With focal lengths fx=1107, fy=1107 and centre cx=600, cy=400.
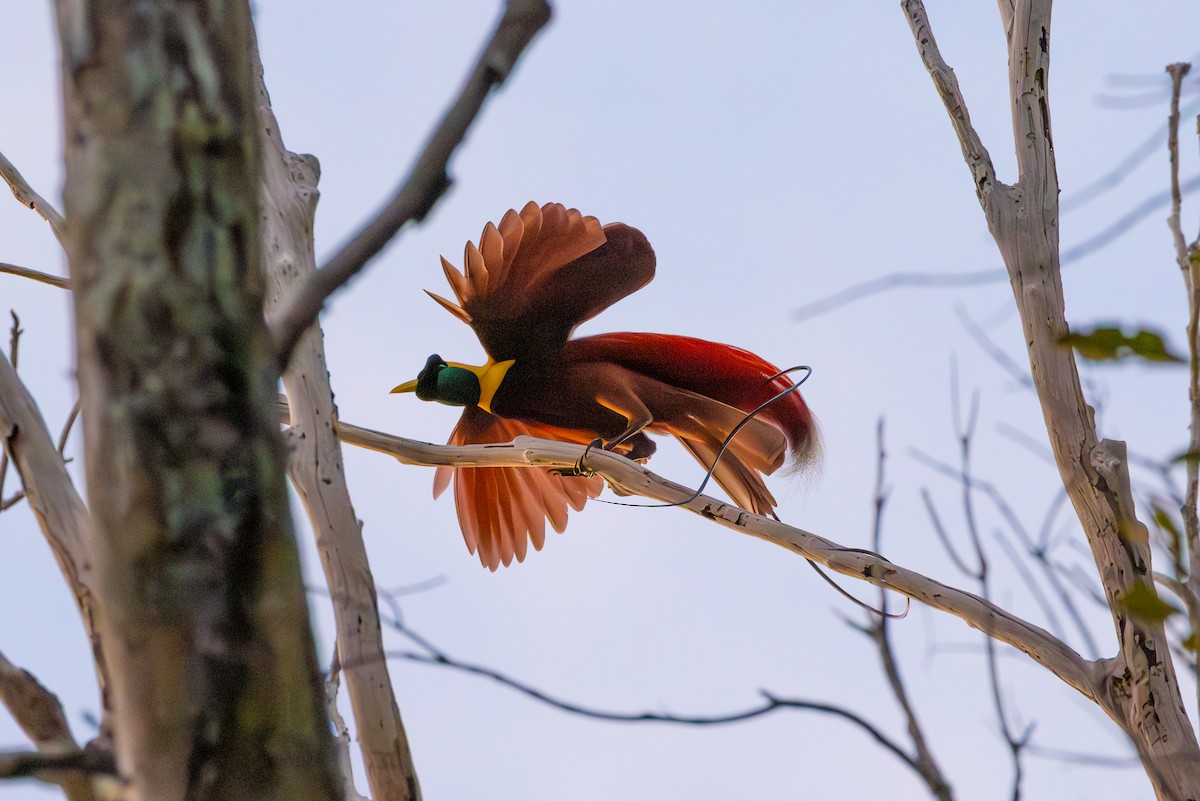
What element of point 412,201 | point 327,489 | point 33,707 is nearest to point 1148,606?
point 412,201

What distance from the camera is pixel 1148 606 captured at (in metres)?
0.52

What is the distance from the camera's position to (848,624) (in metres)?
0.72

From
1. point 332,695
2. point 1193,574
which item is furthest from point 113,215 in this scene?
point 332,695

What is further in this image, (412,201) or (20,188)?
(20,188)

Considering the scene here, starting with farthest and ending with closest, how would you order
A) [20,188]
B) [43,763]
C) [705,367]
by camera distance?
[705,367] → [20,188] → [43,763]

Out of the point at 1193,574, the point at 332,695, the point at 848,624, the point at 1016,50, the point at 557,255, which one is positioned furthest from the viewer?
the point at 557,255

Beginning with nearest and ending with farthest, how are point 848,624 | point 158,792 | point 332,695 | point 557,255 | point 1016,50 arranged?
point 158,792
point 848,624
point 332,695
point 1016,50
point 557,255

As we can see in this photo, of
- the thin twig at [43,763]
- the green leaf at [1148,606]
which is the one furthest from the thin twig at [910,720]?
the thin twig at [43,763]

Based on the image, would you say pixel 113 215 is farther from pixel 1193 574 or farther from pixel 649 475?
pixel 649 475

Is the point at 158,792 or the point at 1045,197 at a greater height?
the point at 1045,197

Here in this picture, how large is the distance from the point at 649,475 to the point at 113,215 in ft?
3.87

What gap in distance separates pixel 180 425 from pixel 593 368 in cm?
128

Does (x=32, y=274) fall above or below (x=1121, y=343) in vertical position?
above

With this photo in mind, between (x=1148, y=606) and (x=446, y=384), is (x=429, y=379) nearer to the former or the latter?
(x=446, y=384)
